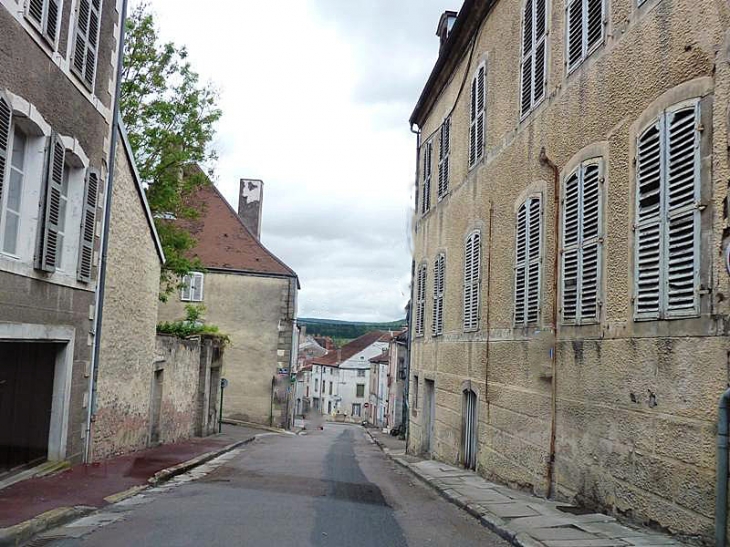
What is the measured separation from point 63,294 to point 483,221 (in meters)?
7.04

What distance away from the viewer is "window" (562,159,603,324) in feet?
27.5

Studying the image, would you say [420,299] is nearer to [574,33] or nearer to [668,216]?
[574,33]

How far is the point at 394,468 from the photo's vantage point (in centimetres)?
1620

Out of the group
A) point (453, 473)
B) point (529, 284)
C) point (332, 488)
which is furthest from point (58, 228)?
point (453, 473)

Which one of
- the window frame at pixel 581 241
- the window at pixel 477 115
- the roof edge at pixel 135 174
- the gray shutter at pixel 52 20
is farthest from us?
the window at pixel 477 115

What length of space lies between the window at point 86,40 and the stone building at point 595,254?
6.49 m

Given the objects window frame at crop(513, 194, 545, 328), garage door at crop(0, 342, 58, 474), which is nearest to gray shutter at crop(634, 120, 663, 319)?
window frame at crop(513, 194, 545, 328)

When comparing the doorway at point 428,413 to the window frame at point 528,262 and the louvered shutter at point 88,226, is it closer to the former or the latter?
the window frame at point 528,262

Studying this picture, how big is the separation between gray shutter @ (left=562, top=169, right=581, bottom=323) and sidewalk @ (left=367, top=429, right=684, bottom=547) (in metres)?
2.28

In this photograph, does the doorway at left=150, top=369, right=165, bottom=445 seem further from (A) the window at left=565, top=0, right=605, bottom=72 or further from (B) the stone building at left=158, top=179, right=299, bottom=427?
(B) the stone building at left=158, top=179, right=299, bottom=427

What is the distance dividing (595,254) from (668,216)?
1.60m

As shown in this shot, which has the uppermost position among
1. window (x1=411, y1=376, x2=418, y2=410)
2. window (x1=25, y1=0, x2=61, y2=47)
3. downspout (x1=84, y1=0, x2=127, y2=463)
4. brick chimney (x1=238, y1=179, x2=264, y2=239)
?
brick chimney (x1=238, y1=179, x2=264, y2=239)

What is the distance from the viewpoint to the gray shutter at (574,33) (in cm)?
920

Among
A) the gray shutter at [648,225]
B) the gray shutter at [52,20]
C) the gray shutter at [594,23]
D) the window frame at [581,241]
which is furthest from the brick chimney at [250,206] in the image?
the gray shutter at [648,225]
